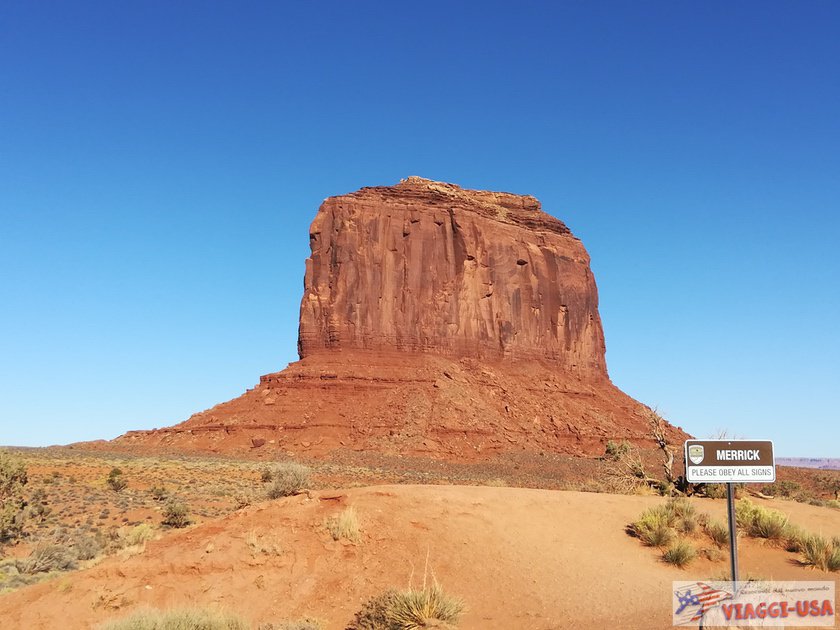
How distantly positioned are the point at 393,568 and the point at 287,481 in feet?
16.6

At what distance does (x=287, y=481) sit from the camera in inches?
571

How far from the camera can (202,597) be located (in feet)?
32.4

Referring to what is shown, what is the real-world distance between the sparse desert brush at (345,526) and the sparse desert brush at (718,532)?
20.7 ft

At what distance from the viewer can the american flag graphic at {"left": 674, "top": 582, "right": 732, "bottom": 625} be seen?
740 cm

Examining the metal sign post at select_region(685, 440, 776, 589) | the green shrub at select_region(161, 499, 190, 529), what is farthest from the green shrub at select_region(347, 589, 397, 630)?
the green shrub at select_region(161, 499, 190, 529)

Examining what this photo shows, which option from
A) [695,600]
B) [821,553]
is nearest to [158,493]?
[821,553]

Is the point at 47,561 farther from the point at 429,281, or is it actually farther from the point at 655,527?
the point at 429,281

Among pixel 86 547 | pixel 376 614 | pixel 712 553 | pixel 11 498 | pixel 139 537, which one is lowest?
pixel 86 547

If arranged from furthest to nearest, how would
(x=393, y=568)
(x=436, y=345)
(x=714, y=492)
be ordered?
(x=436, y=345)
(x=714, y=492)
(x=393, y=568)

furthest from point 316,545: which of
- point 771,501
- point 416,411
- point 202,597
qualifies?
point 416,411

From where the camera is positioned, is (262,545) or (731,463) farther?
(262,545)

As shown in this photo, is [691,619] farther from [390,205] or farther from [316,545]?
[390,205]

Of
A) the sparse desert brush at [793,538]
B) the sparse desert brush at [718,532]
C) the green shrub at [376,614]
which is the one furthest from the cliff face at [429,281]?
the green shrub at [376,614]

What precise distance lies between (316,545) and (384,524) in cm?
112
